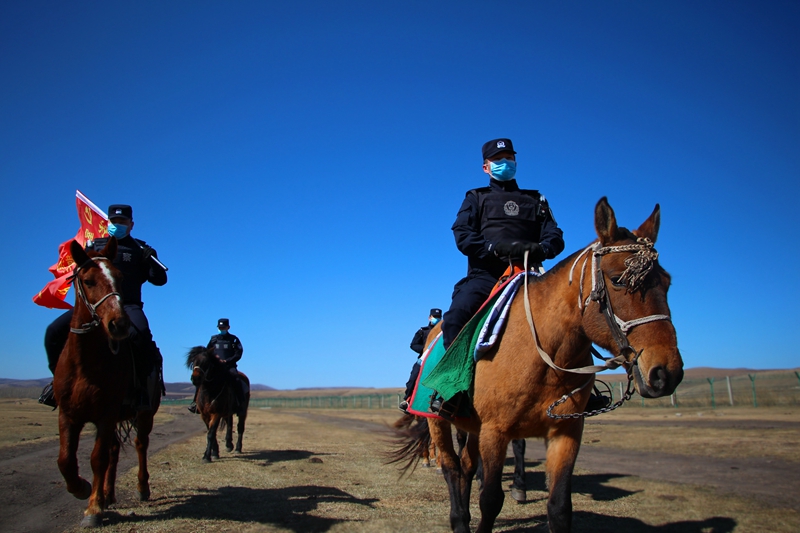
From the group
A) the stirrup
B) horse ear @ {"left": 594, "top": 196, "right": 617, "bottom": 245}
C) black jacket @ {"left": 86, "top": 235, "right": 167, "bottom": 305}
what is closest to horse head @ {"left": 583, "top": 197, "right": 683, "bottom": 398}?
horse ear @ {"left": 594, "top": 196, "right": 617, "bottom": 245}

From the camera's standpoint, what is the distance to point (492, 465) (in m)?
3.96

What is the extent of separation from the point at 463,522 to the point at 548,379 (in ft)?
7.25

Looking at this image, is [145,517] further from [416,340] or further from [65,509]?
[416,340]

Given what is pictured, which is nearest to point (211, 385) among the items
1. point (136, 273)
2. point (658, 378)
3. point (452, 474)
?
point (136, 273)

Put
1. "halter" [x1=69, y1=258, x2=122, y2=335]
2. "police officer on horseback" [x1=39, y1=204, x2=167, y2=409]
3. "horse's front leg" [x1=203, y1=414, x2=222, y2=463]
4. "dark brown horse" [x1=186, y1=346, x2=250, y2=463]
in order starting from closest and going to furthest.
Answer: "halter" [x1=69, y1=258, x2=122, y2=335], "police officer on horseback" [x1=39, y1=204, x2=167, y2=409], "horse's front leg" [x1=203, y1=414, x2=222, y2=463], "dark brown horse" [x1=186, y1=346, x2=250, y2=463]

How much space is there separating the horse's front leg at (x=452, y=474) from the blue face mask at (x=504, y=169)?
2.65 meters

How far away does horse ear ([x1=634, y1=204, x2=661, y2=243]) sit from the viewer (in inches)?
145

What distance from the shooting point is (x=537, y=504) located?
286 inches

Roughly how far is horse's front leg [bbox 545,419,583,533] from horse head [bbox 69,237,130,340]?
14.3 feet

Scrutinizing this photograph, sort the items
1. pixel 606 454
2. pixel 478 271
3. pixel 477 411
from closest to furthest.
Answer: pixel 477 411
pixel 478 271
pixel 606 454

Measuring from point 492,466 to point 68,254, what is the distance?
589cm

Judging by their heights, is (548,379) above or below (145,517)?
above

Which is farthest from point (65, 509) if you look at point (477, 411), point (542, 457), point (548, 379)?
point (542, 457)

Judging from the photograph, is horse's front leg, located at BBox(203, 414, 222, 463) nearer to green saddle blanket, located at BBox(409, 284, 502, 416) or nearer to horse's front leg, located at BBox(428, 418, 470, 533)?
horse's front leg, located at BBox(428, 418, 470, 533)
